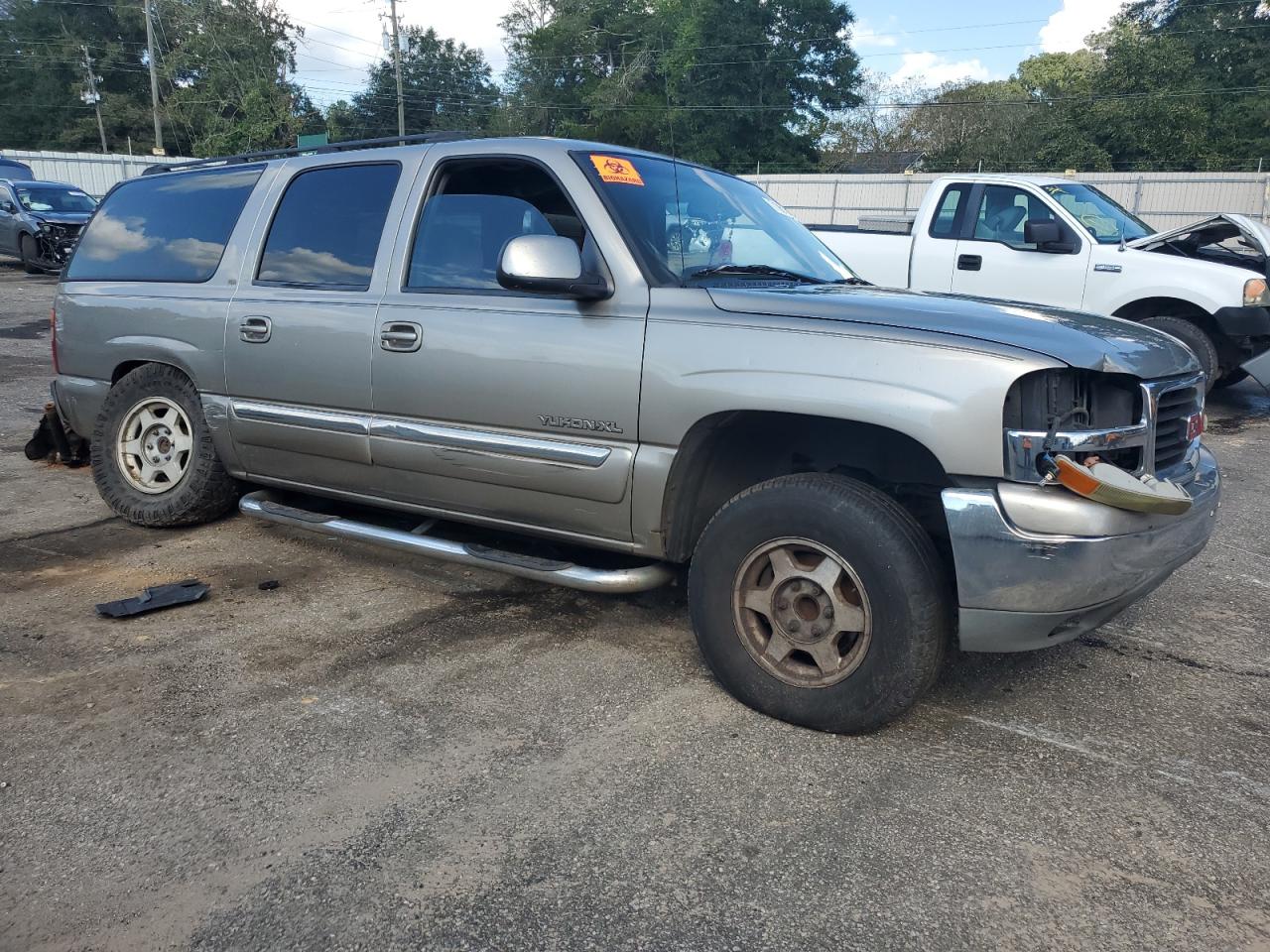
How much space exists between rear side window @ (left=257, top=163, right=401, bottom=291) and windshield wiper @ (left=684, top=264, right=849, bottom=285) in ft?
4.58

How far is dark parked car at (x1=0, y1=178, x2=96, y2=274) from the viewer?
18656mm

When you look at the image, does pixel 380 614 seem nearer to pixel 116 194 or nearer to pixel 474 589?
pixel 474 589

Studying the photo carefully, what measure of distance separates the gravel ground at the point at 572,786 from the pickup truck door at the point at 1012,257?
16.7 ft

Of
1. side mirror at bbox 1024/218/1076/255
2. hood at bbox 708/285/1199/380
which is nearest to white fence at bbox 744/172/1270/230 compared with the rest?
side mirror at bbox 1024/218/1076/255

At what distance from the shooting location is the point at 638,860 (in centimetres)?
251

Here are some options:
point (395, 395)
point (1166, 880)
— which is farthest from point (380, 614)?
point (1166, 880)

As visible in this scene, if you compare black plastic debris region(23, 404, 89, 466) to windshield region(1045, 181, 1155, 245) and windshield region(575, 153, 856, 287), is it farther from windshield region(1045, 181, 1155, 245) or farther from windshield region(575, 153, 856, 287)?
windshield region(1045, 181, 1155, 245)

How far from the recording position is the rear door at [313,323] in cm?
411

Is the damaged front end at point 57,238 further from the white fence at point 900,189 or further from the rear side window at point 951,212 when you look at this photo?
the rear side window at point 951,212

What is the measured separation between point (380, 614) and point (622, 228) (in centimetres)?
184

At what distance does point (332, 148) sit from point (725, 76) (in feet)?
160

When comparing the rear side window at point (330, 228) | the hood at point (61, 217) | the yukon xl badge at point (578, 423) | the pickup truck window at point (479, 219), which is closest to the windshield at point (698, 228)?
the pickup truck window at point (479, 219)

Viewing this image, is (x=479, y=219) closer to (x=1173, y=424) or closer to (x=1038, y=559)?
(x=1038, y=559)

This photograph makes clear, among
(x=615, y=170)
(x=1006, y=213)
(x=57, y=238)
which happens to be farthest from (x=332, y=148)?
(x=57, y=238)
